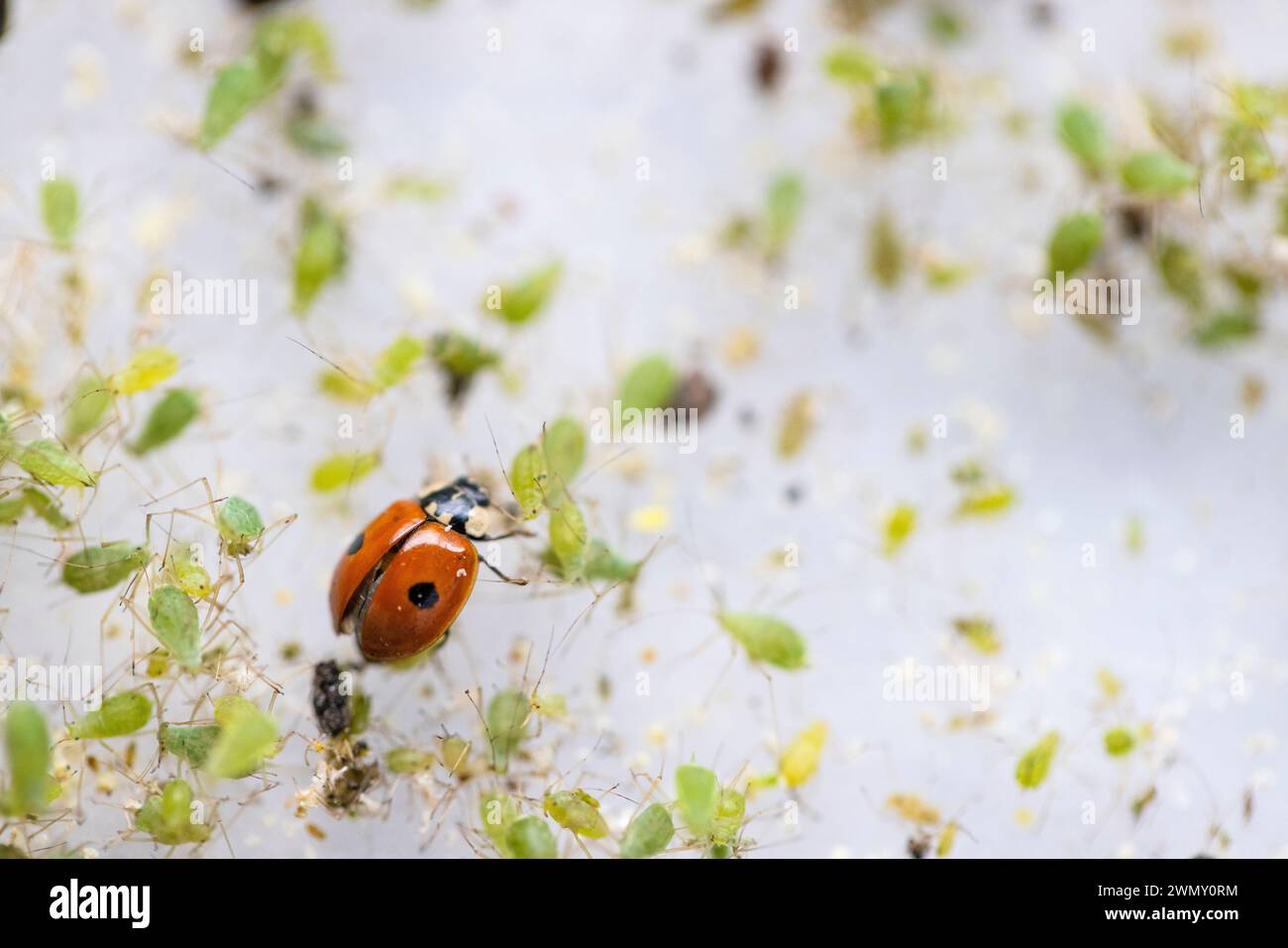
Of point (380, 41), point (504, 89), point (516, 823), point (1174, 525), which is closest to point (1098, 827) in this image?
point (1174, 525)

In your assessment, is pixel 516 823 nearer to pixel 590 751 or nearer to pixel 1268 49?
pixel 590 751

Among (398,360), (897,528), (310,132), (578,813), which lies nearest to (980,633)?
(897,528)

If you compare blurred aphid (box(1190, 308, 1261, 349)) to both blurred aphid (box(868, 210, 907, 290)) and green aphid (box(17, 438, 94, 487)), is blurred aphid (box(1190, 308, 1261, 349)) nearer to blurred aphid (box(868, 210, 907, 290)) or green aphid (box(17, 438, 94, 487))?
blurred aphid (box(868, 210, 907, 290))

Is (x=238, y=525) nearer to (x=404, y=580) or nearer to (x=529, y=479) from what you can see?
(x=404, y=580)

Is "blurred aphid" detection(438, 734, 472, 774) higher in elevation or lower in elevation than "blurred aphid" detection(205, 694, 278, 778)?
lower

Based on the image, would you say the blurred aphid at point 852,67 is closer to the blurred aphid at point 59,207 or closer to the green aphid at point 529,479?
the green aphid at point 529,479

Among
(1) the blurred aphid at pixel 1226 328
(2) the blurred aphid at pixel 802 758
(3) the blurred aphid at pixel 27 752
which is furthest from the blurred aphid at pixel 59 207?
(1) the blurred aphid at pixel 1226 328

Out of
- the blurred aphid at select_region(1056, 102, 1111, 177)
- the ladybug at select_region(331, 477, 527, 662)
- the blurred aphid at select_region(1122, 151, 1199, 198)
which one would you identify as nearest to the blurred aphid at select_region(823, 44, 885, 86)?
the blurred aphid at select_region(1056, 102, 1111, 177)
